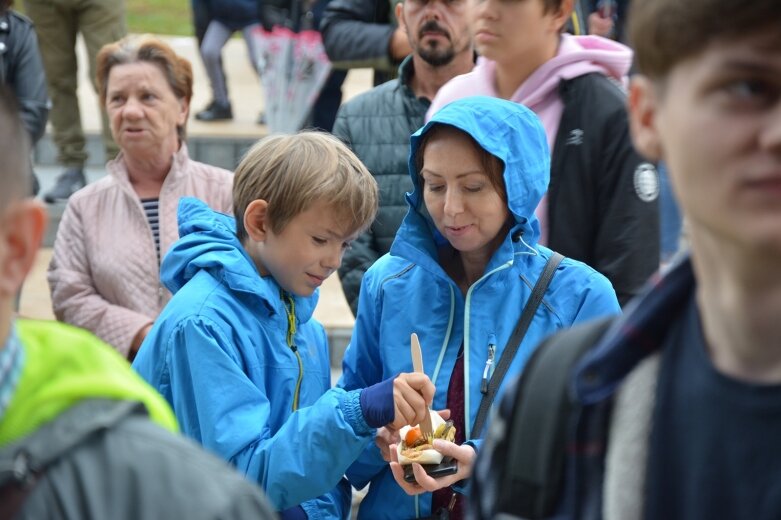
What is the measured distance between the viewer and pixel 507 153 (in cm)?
353

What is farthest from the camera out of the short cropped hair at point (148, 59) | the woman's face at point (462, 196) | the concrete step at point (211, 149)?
the concrete step at point (211, 149)

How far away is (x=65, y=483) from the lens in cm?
170

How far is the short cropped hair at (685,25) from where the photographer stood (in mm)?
1565

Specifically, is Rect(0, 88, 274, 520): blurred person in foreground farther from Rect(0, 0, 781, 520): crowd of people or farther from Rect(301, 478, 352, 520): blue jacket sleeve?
Rect(301, 478, 352, 520): blue jacket sleeve

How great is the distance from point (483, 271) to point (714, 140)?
1.94m

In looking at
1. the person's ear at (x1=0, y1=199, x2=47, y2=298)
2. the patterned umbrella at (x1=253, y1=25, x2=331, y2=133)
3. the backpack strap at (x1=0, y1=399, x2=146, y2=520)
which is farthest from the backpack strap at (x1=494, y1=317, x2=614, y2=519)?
the patterned umbrella at (x1=253, y1=25, x2=331, y2=133)

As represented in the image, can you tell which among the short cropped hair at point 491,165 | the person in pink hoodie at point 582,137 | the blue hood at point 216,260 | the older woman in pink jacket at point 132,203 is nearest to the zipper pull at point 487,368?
the short cropped hair at point 491,165

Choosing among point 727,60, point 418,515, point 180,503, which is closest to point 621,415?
point 727,60

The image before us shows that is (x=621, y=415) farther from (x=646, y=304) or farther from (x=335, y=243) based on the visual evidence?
(x=335, y=243)

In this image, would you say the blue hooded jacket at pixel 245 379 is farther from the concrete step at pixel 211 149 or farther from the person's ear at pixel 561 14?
the concrete step at pixel 211 149

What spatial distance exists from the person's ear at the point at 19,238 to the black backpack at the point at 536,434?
28.1 inches

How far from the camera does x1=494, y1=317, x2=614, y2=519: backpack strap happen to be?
70.9 inches

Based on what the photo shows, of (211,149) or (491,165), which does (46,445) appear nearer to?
(491,165)

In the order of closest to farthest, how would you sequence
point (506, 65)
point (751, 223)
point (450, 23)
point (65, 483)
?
point (751, 223), point (65, 483), point (506, 65), point (450, 23)
